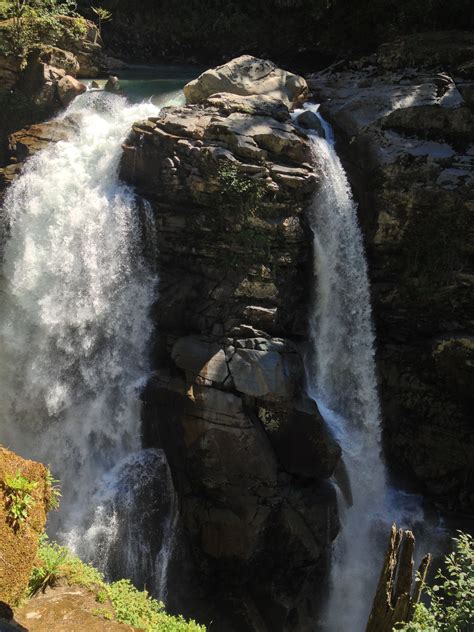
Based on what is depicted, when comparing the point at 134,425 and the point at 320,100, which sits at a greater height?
the point at 320,100

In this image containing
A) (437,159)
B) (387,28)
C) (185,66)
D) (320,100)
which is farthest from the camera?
(185,66)

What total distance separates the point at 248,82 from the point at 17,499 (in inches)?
588

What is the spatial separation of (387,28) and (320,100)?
19.7ft

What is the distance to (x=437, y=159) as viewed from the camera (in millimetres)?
15398

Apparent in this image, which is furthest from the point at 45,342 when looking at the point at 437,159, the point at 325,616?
the point at 437,159

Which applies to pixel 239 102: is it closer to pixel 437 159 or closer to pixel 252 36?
pixel 437 159

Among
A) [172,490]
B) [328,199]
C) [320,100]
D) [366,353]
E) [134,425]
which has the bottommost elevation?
[172,490]

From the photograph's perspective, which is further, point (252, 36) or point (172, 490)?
point (252, 36)

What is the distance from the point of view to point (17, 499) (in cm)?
684

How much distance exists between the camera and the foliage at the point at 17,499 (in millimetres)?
6739

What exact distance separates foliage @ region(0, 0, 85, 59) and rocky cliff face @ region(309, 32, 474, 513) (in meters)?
11.0

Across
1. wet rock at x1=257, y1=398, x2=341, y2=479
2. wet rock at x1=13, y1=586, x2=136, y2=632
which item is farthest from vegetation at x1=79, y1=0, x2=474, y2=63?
wet rock at x1=13, y1=586, x2=136, y2=632

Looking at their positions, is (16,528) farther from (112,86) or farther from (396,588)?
(112,86)

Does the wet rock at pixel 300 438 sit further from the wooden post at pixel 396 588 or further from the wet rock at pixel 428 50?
the wet rock at pixel 428 50
